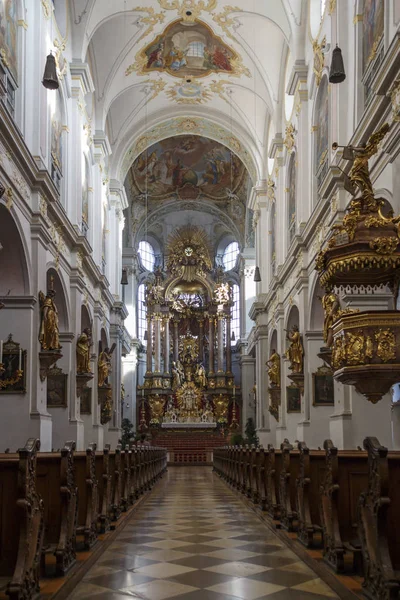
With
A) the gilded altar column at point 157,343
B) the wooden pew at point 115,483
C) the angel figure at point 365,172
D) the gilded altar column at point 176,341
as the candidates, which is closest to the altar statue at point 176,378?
the gilded altar column at point 176,341

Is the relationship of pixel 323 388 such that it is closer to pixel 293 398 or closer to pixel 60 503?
pixel 293 398

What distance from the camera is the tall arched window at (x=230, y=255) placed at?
37.3 meters

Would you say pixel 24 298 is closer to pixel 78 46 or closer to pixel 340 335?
pixel 340 335

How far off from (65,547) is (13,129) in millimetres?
6548

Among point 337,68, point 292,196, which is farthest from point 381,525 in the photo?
point 292,196

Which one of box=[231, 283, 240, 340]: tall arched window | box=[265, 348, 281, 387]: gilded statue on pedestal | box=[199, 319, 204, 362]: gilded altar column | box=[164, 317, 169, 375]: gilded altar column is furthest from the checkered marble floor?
box=[231, 283, 240, 340]: tall arched window

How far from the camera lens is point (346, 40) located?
11.9 metres

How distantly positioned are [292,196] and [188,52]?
585 cm

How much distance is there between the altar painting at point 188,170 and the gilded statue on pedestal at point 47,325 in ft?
64.6

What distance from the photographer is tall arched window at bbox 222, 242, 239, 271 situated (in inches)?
1469

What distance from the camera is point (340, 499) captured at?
18.5ft

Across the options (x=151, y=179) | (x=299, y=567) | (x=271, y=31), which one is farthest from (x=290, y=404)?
(x=151, y=179)

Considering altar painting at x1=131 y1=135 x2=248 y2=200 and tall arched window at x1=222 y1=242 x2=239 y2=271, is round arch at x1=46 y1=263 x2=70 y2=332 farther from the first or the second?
tall arched window at x1=222 y1=242 x2=239 y2=271

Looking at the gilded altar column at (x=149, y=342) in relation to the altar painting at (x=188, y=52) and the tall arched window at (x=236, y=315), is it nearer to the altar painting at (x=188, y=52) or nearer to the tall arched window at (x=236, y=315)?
the tall arched window at (x=236, y=315)
